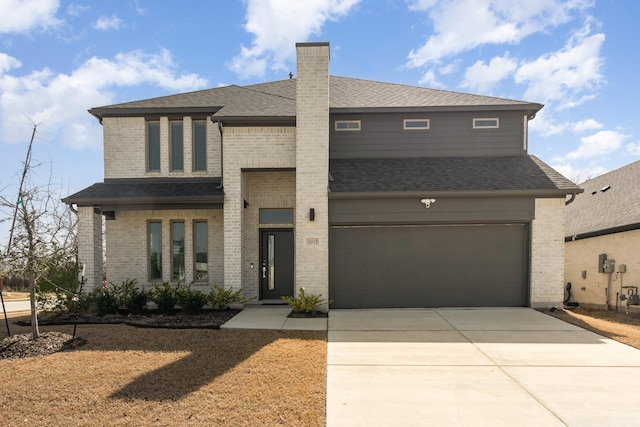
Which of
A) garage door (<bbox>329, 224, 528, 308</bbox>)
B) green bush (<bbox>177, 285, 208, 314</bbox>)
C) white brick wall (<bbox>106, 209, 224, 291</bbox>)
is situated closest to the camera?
green bush (<bbox>177, 285, 208, 314</bbox>)

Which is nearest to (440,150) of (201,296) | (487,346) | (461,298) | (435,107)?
(435,107)

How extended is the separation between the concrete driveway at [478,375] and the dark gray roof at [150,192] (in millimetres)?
5046

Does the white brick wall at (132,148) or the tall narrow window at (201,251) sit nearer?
the tall narrow window at (201,251)

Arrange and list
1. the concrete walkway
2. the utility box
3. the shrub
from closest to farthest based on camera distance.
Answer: the concrete walkway, the shrub, the utility box

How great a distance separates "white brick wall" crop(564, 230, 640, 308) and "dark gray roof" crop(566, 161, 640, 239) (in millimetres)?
336

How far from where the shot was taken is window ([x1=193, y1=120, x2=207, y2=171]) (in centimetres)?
1108

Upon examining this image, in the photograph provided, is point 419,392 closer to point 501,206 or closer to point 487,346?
point 487,346

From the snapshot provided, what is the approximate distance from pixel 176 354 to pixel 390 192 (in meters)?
6.04

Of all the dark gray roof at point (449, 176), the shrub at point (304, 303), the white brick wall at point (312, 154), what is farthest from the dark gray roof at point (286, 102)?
the shrub at point (304, 303)

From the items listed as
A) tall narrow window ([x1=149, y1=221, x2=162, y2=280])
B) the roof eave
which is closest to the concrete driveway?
the roof eave

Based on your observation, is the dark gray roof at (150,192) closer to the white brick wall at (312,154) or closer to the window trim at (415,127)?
the white brick wall at (312,154)

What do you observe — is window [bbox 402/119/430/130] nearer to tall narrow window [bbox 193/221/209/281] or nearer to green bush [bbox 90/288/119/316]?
tall narrow window [bbox 193/221/209/281]

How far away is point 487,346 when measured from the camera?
20.6 feet

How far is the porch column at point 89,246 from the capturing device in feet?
31.9
